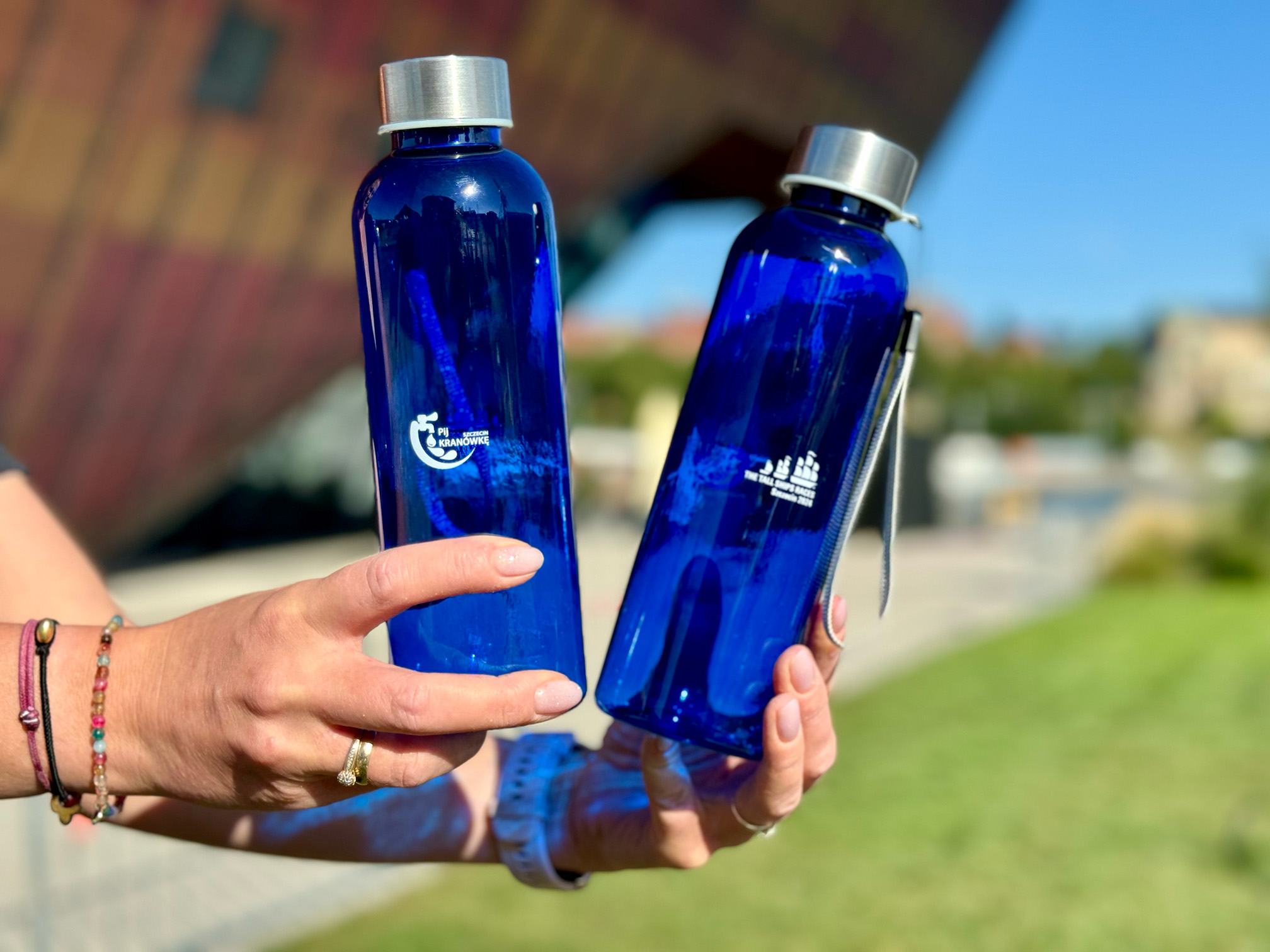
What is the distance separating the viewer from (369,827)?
1.54 m

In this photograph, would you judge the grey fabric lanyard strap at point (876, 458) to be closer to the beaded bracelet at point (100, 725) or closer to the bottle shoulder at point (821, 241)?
the bottle shoulder at point (821, 241)

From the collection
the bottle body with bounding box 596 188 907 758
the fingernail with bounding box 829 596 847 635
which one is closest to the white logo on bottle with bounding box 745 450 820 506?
the bottle body with bounding box 596 188 907 758

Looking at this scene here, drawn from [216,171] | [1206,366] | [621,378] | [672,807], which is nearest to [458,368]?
[672,807]

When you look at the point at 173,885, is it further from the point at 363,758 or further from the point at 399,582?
the point at 399,582

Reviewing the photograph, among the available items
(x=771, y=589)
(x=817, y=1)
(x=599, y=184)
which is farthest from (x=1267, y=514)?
(x=771, y=589)

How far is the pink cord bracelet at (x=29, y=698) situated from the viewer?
1.05 meters

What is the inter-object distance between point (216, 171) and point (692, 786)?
826cm

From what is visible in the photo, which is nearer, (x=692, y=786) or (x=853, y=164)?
(x=853, y=164)

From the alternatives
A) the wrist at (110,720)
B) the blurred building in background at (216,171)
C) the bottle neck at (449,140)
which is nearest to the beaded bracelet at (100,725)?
the wrist at (110,720)

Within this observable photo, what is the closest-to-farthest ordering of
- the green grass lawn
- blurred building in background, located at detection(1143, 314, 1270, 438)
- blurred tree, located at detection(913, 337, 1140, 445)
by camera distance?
1. the green grass lawn
2. blurred tree, located at detection(913, 337, 1140, 445)
3. blurred building in background, located at detection(1143, 314, 1270, 438)

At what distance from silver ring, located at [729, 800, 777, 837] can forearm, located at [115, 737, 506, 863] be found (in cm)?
40

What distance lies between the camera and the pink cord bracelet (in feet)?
3.43

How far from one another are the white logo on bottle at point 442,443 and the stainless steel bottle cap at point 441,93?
0.92 feet

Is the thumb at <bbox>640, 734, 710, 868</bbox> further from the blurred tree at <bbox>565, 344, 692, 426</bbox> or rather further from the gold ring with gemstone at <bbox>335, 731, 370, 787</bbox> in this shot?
the blurred tree at <bbox>565, 344, 692, 426</bbox>
